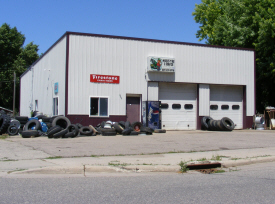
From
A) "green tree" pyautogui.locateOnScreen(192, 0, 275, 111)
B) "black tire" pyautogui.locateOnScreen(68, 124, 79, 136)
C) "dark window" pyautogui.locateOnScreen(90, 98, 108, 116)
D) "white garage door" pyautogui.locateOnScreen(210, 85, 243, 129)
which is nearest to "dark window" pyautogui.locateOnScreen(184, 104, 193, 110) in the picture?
"white garage door" pyautogui.locateOnScreen(210, 85, 243, 129)

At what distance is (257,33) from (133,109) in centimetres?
1604

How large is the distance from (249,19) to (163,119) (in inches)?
602

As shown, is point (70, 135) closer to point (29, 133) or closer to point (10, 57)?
point (29, 133)

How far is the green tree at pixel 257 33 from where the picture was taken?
3139cm

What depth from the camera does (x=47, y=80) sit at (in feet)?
96.2

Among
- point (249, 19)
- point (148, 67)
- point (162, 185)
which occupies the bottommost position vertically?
point (162, 185)

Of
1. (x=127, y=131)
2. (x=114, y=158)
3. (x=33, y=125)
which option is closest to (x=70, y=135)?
(x=33, y=125)

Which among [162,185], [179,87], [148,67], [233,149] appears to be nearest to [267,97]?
[179,87]

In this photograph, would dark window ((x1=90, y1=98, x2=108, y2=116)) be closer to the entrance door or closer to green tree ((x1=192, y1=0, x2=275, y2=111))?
the entrance door

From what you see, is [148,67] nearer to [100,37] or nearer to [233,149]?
[100,37]

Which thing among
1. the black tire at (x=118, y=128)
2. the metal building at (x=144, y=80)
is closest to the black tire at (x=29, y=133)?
the metal building at (x=144, y=80)

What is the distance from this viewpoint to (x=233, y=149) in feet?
47.0

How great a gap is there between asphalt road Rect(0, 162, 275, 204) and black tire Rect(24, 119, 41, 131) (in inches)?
466

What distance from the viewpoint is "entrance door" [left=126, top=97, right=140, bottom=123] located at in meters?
25.1
